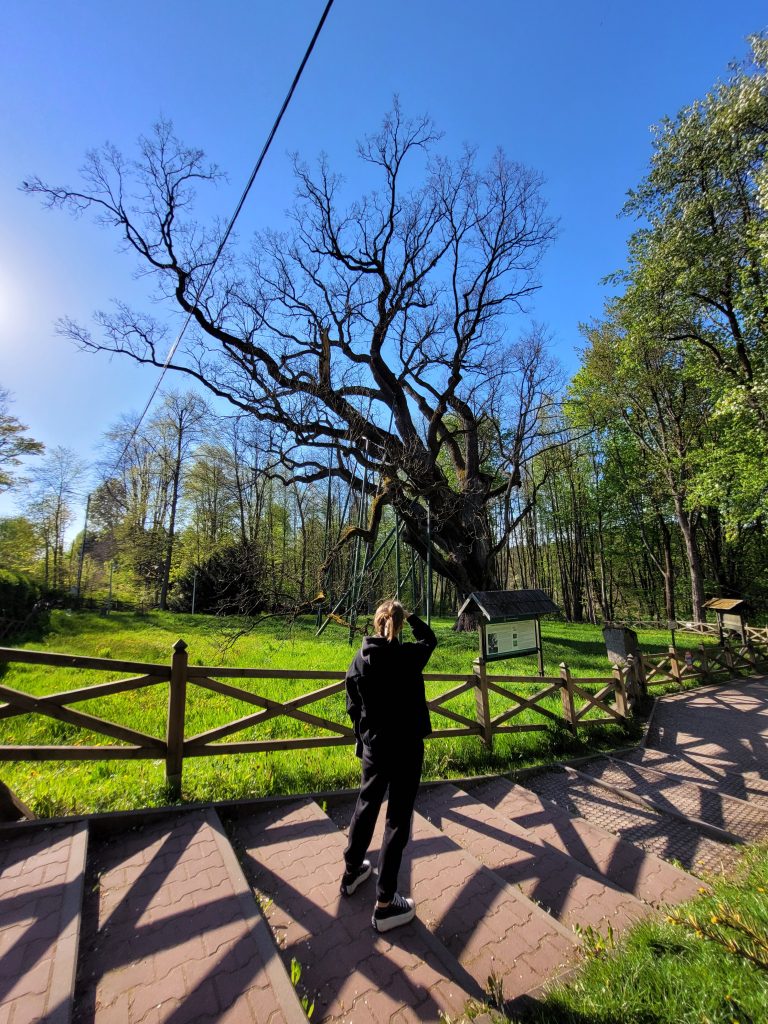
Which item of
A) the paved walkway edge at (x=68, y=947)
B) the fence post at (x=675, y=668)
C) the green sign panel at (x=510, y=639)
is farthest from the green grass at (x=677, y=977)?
the fence post at (x=675, y=668)

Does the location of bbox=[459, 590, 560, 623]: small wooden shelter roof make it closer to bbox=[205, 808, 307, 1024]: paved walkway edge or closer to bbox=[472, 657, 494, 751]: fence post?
bbox=[472, 657, 494, 751]: fence post

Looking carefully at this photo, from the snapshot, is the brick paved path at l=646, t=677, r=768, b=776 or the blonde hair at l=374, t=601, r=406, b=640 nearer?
the blonde hair at l=374, t=601, r=406, b=640

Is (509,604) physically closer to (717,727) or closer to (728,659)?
(717,727)

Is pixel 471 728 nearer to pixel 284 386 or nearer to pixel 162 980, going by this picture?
pixel 162 980

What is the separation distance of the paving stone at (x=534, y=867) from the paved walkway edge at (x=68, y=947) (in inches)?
106

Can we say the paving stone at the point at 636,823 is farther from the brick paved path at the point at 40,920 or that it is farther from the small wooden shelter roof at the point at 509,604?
the brick paved path at the point at 40,920

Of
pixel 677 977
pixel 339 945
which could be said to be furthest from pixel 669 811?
pixel 339 945

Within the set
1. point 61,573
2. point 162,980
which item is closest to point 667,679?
point 162,980

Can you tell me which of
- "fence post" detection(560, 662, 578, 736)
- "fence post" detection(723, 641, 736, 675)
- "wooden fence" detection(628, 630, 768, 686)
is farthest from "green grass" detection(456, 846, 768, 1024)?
"fence post" detection(723, 641, 736, 675)

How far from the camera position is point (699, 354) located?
1580 centimetres

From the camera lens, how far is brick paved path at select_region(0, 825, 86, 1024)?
1.91 m

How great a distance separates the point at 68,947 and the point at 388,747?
1.90 meters

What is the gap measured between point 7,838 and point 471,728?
5167 millimetres

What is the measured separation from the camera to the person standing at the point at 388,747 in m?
2.73
